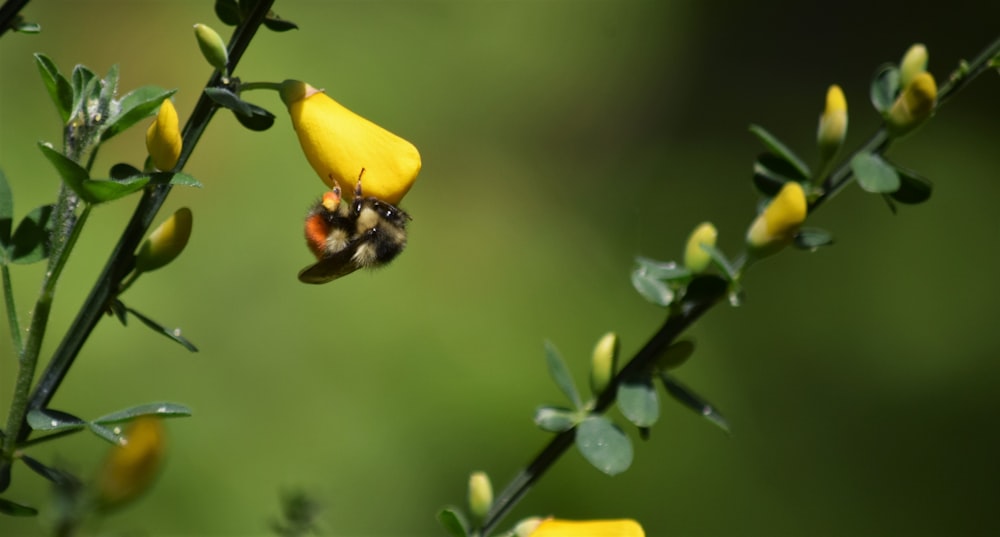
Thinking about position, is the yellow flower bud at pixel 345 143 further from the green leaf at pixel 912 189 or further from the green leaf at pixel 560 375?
the green leaf at pixel 912 189

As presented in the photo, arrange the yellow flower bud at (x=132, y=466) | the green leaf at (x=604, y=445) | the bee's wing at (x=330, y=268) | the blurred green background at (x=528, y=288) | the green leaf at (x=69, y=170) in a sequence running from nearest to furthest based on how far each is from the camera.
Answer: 1. the yellow flower bud at (x=132, y=466)
2. the green leaf at (x=69, y=170)
3. the green leaf at (x=604, y=445)
4. the bee's wing at (x=330, y=268)
5. the blurred green background at (x=528, y=288)

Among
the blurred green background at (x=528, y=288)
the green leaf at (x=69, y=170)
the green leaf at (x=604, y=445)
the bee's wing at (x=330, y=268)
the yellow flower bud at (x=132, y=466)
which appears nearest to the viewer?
the yellow flower bud at (x=132, y=466)

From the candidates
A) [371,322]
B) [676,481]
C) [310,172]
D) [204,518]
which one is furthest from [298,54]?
[676,481]

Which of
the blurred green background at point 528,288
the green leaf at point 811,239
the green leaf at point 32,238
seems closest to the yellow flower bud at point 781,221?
the green leaf at point 811,239

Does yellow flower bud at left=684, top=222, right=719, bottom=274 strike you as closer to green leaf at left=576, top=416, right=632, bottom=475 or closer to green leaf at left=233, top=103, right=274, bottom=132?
green leaf at left=576, top=416, right=632, bottom=475

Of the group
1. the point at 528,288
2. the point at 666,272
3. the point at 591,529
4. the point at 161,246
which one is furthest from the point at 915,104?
the point at 528,288

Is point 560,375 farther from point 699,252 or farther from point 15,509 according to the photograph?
point 15,509

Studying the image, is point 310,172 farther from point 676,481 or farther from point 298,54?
point 676,481
